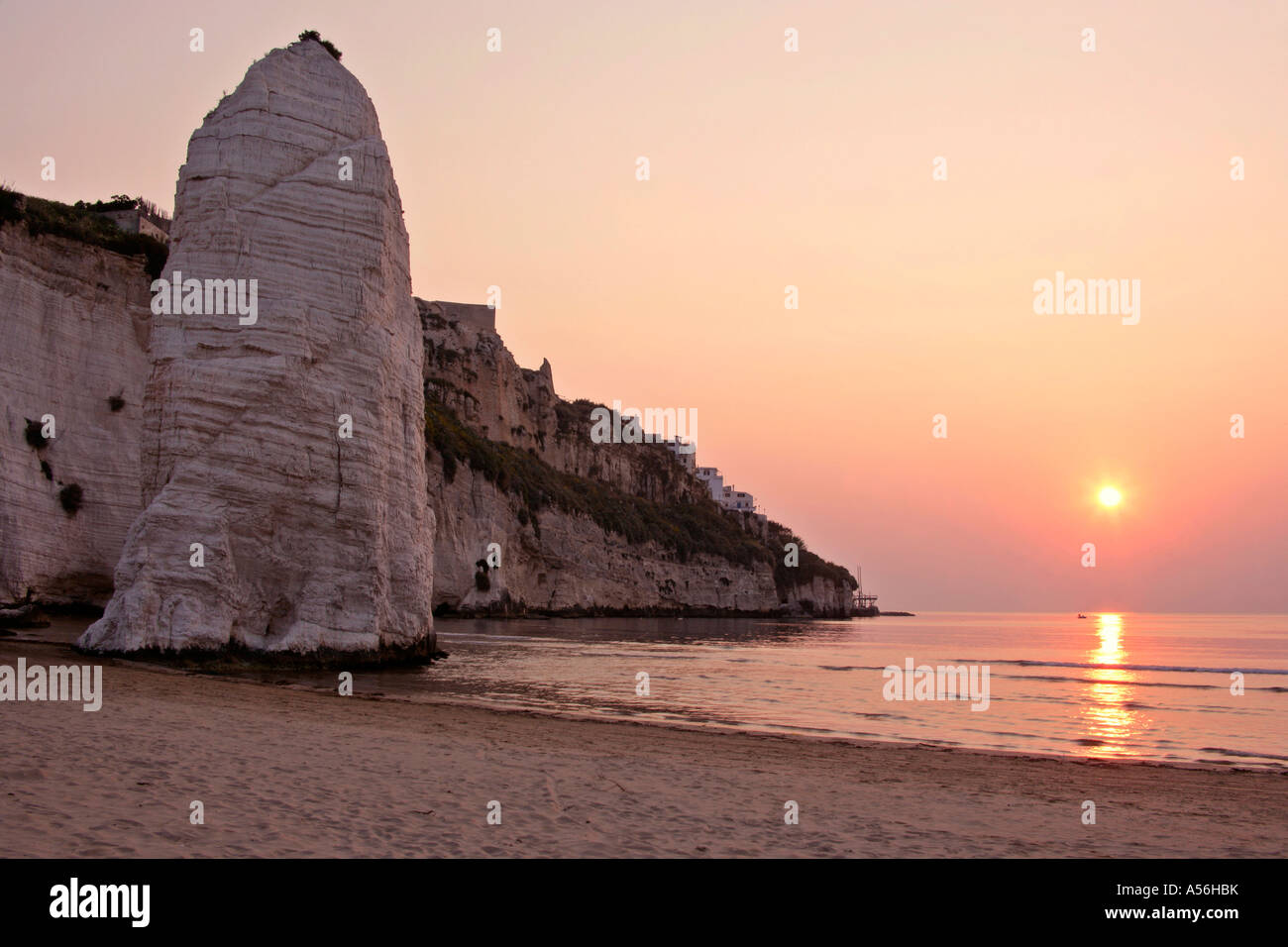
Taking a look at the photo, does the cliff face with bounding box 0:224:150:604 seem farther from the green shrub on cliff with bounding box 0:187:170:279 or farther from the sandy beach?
the sandy beach

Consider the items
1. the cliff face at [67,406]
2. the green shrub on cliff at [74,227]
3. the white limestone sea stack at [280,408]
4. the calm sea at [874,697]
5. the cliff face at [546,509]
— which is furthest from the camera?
the cliff face at [546,509]

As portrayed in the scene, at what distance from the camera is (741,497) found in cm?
18312

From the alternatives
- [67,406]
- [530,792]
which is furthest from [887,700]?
[67,406]

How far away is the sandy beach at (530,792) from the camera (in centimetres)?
648

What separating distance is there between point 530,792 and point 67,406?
104 feet

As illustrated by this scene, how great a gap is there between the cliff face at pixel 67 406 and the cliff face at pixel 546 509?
2659 centimetres

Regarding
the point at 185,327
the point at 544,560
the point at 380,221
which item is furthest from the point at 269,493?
the point at 544,560

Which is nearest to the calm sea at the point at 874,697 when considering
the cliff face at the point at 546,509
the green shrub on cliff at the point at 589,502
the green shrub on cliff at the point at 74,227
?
the green shrub on cliff at the point at 74,227

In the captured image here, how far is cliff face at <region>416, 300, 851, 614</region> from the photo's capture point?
65250 mm

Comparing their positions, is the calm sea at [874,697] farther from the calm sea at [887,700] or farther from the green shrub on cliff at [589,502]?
the green shrub on cliff at [589,502]

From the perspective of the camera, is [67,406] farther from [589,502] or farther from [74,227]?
[589,502]

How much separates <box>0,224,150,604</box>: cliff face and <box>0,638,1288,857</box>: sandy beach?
19.0 meters
